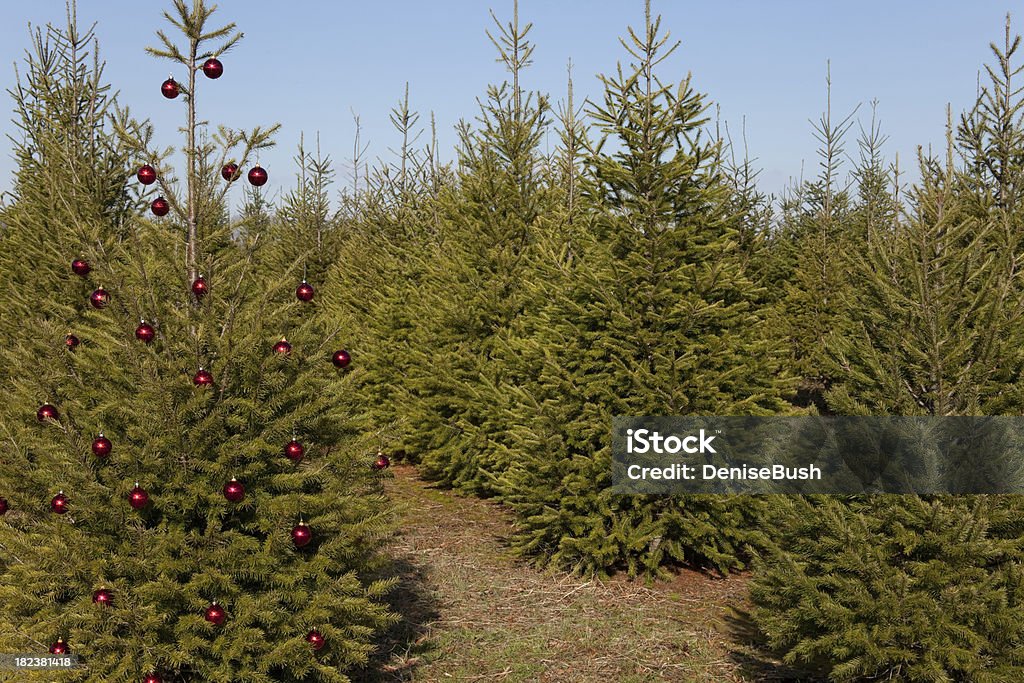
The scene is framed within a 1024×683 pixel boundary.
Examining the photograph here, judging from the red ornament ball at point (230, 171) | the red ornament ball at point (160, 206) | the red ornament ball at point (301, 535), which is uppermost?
the red ornament ball at point (230, 171)

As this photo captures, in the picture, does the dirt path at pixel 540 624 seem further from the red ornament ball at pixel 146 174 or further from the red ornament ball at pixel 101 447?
the red ornament ball at pixel 146 174

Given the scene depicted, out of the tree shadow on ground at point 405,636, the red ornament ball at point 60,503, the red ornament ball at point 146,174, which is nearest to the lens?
the red ornament ball at point 60,503

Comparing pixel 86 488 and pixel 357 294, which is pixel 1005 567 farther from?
pixel 357 294

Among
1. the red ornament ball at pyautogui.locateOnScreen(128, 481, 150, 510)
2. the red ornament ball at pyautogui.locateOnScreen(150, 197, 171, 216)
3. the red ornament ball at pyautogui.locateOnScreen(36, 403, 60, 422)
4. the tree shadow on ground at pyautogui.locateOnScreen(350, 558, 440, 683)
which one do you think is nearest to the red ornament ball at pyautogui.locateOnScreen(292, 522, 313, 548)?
the red ornament ball at pyautogui.locateOnScreen(128, 481, 150, 510)

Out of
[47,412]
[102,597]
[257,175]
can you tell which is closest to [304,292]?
[257,175]

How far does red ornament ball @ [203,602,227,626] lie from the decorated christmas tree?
0.02m

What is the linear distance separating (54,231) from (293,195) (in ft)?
49.3

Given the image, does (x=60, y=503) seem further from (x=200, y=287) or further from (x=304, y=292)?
(x=304, y=292)

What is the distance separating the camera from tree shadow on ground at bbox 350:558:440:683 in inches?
235

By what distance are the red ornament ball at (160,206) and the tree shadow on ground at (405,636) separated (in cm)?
301

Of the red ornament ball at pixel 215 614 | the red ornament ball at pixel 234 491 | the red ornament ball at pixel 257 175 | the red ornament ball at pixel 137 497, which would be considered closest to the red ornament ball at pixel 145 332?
the red ornament ball at pixel 137 497

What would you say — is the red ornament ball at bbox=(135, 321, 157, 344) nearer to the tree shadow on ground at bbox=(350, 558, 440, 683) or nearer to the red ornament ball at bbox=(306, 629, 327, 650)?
the red ornament ball at bbox=(306, 629, 327, 650)

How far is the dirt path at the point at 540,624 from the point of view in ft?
20.2

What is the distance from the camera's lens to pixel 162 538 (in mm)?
4570
